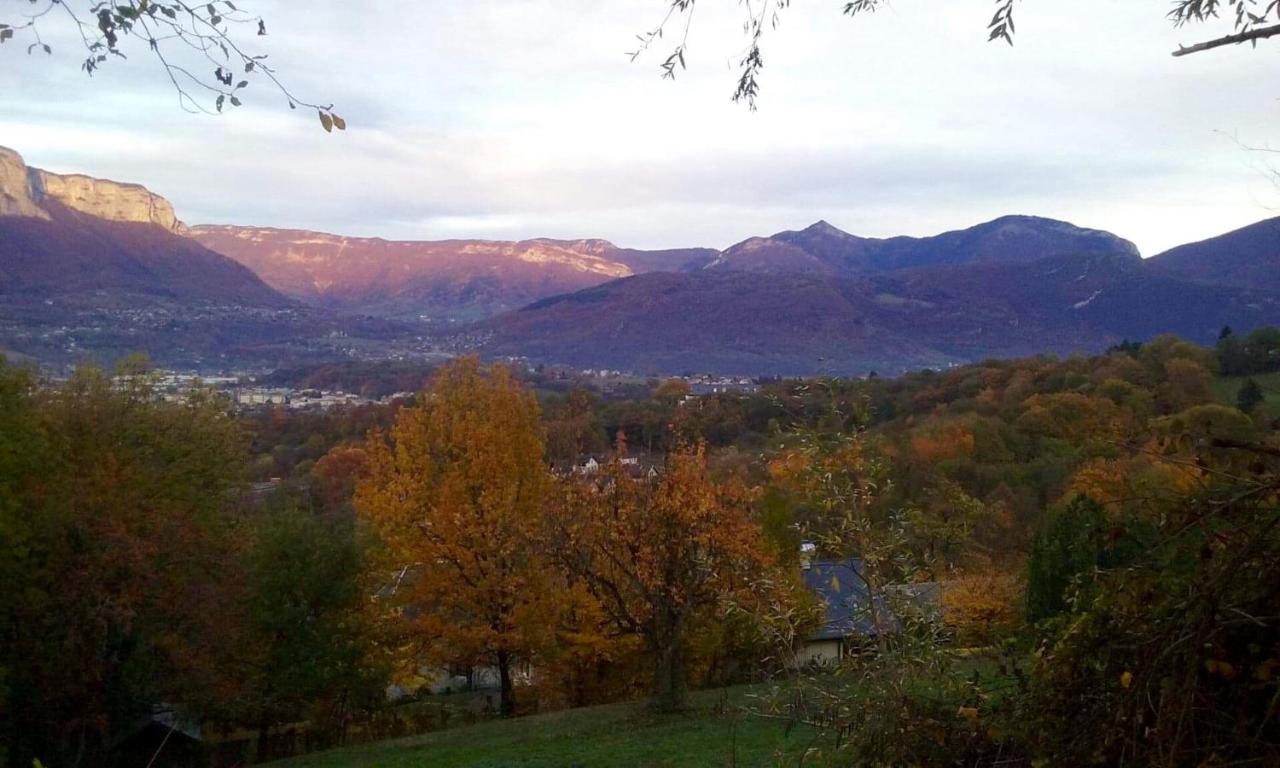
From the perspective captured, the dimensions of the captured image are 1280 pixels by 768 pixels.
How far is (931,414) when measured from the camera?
55.4 m

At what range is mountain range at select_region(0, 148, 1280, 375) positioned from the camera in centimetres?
8275

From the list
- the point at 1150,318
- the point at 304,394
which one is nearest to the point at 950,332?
the point at 1150,318

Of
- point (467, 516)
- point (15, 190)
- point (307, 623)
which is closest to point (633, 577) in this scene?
point (467, 516)

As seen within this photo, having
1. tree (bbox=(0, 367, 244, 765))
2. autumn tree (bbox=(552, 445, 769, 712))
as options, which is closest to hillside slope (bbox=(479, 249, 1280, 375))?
autumn tree (bbox=(552, 445, 769, 712))

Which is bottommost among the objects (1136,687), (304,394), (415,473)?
(304,394)

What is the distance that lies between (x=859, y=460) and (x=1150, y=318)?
324 ft

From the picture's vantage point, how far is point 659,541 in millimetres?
17281

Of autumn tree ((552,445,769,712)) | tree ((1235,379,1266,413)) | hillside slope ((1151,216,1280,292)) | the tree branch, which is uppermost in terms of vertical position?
hillside slope ((1151,216,1280,292))

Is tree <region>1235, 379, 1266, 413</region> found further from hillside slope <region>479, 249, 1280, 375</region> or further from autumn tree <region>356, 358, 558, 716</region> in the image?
hillside slope <region>479, 249, 1280, 375</region>

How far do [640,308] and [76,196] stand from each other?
2406 inches

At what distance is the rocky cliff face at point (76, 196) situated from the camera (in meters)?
93.8

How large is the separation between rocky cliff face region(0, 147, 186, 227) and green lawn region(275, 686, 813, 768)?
89940mm

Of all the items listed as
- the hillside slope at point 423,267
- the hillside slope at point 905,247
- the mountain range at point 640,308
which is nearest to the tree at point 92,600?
the mountain range at point 640,308

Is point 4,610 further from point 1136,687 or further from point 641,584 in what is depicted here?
point 1136,687
